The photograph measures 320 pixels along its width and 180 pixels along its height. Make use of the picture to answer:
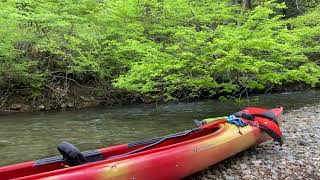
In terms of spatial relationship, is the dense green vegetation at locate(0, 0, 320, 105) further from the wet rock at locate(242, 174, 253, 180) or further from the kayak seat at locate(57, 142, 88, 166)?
the kayak seat at locate(57, 142, 88, 166)

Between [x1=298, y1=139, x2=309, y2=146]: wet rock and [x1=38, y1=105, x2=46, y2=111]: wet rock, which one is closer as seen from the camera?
[x1=298, y1=139, x2=309, y2=146]: wet rock

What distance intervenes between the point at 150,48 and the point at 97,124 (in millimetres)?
2753

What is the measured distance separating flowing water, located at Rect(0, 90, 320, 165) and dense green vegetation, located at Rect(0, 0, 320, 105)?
71 cm

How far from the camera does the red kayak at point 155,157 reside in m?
4.47

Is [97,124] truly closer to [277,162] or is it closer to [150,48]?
[150,48]

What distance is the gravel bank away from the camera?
5.72 m

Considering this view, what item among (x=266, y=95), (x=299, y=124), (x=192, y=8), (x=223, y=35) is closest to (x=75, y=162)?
(x=299, y=124)

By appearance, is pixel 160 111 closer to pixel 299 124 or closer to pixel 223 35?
pixel 223 35

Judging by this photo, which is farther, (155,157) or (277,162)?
(277,162)

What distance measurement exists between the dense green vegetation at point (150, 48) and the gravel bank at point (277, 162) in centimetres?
354

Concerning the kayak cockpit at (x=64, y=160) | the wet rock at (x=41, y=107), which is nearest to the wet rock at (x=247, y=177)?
the kayak cockpit at (x=64, y=160)

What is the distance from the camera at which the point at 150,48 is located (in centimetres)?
1188

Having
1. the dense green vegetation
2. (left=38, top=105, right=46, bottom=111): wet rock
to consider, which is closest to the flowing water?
the dense green vegetation

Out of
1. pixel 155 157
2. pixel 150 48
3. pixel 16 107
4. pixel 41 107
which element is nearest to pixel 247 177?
pixel 155 157
